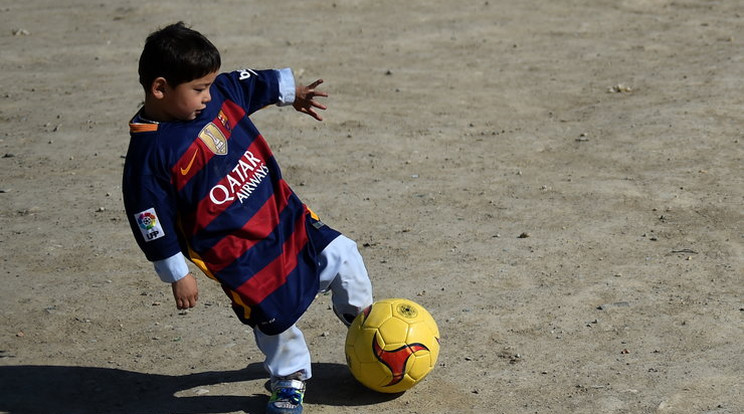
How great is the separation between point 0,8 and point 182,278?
373 inches

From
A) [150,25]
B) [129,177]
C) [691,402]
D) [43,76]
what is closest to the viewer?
[129,177]

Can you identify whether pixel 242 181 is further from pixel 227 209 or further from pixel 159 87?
pixel 159 87

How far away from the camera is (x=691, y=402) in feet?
14.0

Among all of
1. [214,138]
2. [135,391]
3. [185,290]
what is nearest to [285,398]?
[185,290]

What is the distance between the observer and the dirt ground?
464cm

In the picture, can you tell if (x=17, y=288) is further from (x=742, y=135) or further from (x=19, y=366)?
(x=742, y=135)

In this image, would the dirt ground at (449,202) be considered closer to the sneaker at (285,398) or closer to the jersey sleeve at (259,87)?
the sneaker at (285,398)

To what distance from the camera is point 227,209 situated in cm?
407

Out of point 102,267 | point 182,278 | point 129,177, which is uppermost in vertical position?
point 129,177

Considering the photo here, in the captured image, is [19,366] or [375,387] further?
[19,366]

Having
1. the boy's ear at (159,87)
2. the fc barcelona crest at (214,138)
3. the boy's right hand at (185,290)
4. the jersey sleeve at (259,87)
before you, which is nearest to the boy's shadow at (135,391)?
the boy's right hand at (185,290)

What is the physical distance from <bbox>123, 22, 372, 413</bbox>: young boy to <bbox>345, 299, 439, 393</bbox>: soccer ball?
0.16 m

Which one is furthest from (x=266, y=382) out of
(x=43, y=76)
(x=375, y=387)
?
(x=43, y=76)

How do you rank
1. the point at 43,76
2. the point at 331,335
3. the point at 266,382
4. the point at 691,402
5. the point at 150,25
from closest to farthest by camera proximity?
the point at 691,402
the point at 266,382
the point at 331,335
the point at 43,76
the point at 150,25
